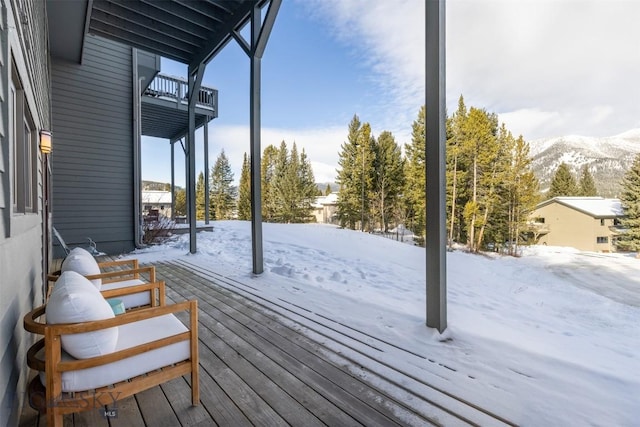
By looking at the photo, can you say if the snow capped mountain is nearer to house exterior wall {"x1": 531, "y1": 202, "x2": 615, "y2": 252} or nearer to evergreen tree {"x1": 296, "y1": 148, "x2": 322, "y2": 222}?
house exterior wall {"x1": 531, "y1": 202, "x2": 615, "y2": 252}

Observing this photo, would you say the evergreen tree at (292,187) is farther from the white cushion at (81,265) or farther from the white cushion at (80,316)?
the white cushion at (80,316)

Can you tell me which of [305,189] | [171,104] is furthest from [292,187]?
[171,104]

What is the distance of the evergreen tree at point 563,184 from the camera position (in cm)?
2978

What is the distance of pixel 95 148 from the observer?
6855 mm

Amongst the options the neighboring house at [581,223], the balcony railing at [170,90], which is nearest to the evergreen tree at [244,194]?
the balcony railing at [170,90]

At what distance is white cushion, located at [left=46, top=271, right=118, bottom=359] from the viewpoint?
1.32 metres

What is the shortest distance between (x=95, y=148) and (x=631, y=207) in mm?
29107

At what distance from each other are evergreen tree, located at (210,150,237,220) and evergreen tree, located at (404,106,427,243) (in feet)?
54.7

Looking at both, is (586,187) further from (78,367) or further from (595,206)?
(78,367)

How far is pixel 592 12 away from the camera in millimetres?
9461

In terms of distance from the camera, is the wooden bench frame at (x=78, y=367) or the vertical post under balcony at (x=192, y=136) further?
the vertical post under balcony at (x=192, y=136)

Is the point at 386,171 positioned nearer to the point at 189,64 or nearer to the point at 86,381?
the point at 189,64

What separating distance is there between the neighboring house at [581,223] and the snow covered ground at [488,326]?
19.9 metres

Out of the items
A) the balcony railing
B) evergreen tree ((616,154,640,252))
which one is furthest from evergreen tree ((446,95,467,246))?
the balcony railing
